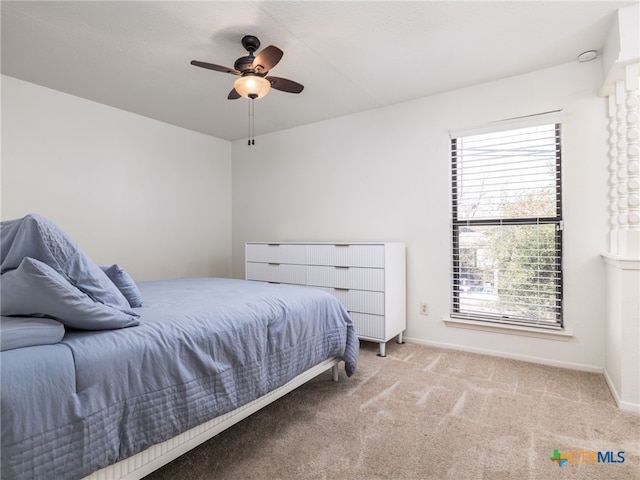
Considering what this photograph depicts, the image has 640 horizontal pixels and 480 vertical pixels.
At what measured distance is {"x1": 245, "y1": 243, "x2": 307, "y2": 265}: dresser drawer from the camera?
3.45 metres

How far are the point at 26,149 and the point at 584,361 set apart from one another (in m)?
4.84

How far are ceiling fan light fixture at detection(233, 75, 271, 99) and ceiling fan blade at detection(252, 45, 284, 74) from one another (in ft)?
0.21

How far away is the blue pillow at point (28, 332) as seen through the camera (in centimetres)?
102

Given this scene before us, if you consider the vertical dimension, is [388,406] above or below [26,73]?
below

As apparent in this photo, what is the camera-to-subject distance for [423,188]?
332 cm

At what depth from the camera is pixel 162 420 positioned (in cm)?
124

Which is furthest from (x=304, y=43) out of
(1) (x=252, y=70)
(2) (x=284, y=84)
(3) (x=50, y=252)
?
(3) (x=50, y=252)

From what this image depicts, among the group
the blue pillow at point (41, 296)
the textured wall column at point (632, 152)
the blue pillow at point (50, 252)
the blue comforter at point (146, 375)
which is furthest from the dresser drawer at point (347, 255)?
the blue pillow at point (41, 296)

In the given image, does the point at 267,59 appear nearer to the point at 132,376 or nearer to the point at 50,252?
the point at 50,252

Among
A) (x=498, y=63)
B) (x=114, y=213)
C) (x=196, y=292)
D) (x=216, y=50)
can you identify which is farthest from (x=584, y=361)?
(x=114, y=213)

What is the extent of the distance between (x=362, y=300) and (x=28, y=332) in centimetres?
239

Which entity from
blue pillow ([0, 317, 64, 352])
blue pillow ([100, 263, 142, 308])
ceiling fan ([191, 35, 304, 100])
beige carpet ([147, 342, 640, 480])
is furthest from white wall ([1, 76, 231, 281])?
beige carpet ([147, 342, 640, 480])

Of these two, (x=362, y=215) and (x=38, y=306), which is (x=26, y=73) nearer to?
(x=38, y=306)

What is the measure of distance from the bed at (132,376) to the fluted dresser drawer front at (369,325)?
1175mm
